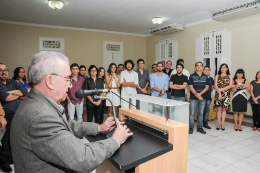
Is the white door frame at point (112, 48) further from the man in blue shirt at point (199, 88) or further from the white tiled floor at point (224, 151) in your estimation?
the white tiled floor at point (224, 151)

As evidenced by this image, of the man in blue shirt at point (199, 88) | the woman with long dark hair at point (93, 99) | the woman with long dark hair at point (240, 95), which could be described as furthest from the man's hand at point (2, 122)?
the woman with long dark hair at point (240, 95)

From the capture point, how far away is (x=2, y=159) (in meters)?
2.46

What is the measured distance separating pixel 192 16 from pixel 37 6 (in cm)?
427

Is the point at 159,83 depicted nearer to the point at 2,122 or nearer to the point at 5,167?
the point at 2,122

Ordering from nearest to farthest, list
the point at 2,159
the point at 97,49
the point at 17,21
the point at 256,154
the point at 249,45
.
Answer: the point at 2,159 → the point at 256,154 → the point at 249,45 → the point at 17,21 → the point at 97,49

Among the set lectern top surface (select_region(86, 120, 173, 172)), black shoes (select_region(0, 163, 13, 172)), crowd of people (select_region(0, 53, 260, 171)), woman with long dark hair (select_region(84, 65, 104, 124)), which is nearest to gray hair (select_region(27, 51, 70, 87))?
lectern top surface (select_region(86, 120, 173, 172))

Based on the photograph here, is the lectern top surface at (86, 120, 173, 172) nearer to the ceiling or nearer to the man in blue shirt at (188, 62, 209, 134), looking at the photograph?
the man in blue shirt at (188, 62, 209, 134)

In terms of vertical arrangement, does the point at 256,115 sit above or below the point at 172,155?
below

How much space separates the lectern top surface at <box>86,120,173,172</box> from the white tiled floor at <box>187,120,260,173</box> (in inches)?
52.9

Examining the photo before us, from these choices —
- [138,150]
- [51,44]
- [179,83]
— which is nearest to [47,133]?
[138,150]

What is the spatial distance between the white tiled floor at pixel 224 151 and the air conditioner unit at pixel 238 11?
279 centimetres

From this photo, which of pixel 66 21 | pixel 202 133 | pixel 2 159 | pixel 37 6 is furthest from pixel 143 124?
pixel 66 21

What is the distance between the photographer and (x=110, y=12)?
16.4 feet

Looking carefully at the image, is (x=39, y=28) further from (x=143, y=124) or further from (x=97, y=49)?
(x=143, y=124)
